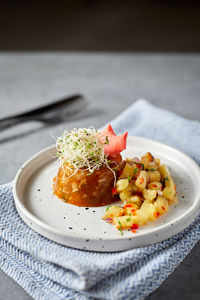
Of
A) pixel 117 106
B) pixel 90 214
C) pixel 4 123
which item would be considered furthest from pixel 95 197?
pixel 117 106

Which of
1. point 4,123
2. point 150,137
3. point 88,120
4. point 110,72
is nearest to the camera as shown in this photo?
point 150,137

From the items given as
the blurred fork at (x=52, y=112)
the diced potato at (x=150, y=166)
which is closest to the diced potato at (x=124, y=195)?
the diced potato at (x=150, y=166)

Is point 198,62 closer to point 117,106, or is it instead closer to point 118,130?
point 117,106

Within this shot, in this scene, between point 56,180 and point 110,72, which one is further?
point 110,72

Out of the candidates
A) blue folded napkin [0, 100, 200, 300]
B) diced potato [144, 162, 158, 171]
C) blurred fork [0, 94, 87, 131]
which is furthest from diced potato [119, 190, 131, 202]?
blurred fork [0, 94, 87, 131]

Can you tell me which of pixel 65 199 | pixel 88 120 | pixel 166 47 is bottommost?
pixel 166 47

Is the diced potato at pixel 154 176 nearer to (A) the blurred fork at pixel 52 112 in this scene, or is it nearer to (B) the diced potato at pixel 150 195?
(B) the diced potato at pixel 150 195
